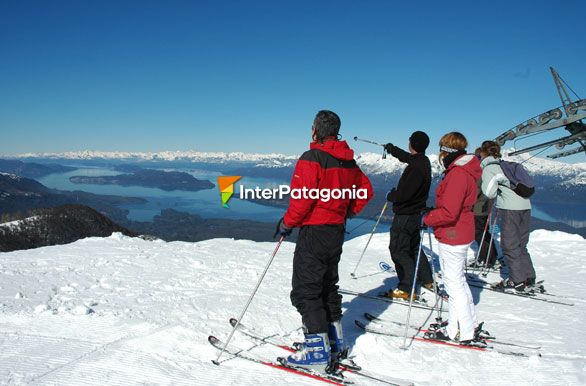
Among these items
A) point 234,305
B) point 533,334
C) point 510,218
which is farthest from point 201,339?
point 510,218

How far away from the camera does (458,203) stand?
428 centimetres

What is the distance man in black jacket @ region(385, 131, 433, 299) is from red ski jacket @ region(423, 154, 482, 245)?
4.17 feet

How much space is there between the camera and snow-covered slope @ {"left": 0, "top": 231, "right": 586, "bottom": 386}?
349 cm

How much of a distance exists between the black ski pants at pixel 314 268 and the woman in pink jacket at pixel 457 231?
150cm

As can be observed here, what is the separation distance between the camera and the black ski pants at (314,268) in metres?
3.62

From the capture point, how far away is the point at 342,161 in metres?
3.57

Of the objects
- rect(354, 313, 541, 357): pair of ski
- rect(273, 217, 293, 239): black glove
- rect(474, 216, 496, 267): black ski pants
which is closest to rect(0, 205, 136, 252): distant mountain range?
rect(474, 216, 496, 267): black ski pants

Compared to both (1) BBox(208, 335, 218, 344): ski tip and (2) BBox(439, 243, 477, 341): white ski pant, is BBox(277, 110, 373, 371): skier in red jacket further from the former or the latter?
(2) BBox(439, 243, 477, 341): white ski pant

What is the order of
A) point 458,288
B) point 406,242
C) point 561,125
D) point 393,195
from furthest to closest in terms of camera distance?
1. point 561,125
2. point 406,242
3. point 393,195
4. point 458,288

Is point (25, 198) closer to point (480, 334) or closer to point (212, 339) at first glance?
point (212, 339)

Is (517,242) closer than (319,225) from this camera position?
No

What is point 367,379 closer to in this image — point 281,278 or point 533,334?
point 533,334

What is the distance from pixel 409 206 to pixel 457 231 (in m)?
1.66

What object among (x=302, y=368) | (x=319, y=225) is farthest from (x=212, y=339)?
(x=319, y=225)
